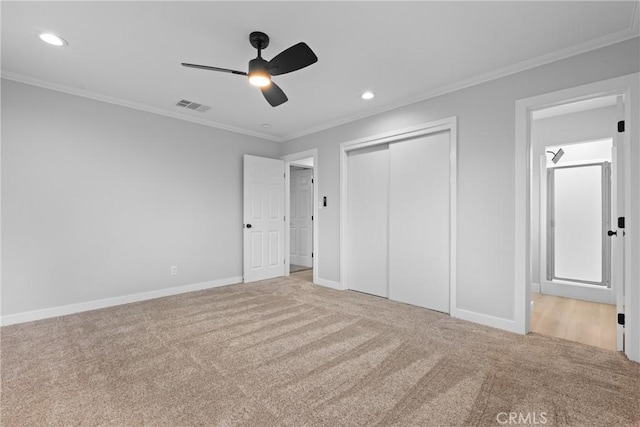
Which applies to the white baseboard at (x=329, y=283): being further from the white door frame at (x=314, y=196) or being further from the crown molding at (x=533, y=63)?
the crown molding at (x=533, y=63)

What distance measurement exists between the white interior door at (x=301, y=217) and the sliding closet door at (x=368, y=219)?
7.81 ft

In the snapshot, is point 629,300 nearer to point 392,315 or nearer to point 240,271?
point 392,315

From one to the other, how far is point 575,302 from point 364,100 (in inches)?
156

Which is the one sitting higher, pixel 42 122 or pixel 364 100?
pixel 364 100

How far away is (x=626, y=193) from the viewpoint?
2.34m

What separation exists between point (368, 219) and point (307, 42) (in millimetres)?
2513

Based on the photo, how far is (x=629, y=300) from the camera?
2322mm

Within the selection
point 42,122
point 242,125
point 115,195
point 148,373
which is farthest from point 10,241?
point 242,125

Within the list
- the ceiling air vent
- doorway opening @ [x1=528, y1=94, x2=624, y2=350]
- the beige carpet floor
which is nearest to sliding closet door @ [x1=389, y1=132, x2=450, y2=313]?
the beige carpet floor

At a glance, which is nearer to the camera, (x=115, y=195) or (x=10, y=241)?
(x=10, y=241)

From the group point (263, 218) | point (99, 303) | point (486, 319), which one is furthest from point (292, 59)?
point (99, 303)

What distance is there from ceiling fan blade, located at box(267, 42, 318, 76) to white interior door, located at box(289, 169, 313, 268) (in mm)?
4542

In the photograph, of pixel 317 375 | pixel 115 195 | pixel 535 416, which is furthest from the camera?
pixel 115 195

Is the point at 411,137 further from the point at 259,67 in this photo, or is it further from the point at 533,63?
the point at 259,67
